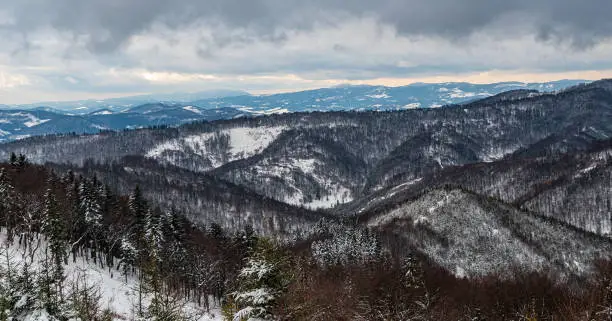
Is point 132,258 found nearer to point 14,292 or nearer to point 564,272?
point 14,292

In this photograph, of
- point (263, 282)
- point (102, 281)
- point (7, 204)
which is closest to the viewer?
point (263, 282)

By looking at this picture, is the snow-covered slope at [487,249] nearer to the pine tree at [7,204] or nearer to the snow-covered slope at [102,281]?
the snow-covered slope at [102,281]

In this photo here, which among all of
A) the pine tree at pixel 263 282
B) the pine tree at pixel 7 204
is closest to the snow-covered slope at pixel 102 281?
the pine tree at pixel 7 204

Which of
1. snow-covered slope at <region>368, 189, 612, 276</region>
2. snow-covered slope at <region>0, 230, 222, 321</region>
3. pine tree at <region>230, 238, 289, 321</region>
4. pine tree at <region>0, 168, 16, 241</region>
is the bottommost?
snow-covered slope at <region>368, 189, 612, 276</region>

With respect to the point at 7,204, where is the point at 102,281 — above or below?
below

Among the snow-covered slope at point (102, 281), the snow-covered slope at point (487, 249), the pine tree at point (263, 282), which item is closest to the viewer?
the pine tree at point (263, 282)

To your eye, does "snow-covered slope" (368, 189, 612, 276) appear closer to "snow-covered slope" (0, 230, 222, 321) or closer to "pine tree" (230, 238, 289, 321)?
"snow-covered slope" (0, 230, 222, 321)

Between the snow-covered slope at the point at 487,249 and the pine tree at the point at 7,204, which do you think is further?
the snow-covered slope at the point at 487,249

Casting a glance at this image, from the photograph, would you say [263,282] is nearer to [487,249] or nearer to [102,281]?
[102,281]

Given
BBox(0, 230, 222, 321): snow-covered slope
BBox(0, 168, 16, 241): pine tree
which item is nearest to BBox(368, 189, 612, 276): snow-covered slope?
BBox(0, 230, 222, 321): snow-covered slope

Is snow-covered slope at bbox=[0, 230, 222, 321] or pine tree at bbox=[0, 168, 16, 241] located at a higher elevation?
pine tree at bbox=[0, 168, 16, 241]

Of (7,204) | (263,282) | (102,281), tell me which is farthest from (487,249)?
(263,282)
